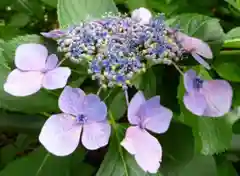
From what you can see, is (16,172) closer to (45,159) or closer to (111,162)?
(45,159)

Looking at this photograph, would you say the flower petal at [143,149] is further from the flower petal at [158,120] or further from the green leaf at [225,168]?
the green leaf at [225,168]

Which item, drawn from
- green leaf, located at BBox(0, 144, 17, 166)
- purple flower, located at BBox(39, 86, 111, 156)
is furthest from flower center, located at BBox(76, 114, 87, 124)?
green leaf, located at BBox(0, 144, 17, 166)

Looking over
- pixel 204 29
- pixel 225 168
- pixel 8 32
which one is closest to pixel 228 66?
pixel 204 29

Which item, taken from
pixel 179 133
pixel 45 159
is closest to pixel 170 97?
pixel 179 133

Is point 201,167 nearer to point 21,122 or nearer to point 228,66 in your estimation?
point 228,66

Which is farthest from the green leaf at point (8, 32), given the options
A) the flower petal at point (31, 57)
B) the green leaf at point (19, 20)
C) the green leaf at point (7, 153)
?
the flower petal at point (31, 57)

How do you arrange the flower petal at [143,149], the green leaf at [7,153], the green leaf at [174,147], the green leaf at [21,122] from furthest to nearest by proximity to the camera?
the green leaf at [7,153], the green leaf at [21,122], the green leaf at [174,147], the flower petal at [143,149]
